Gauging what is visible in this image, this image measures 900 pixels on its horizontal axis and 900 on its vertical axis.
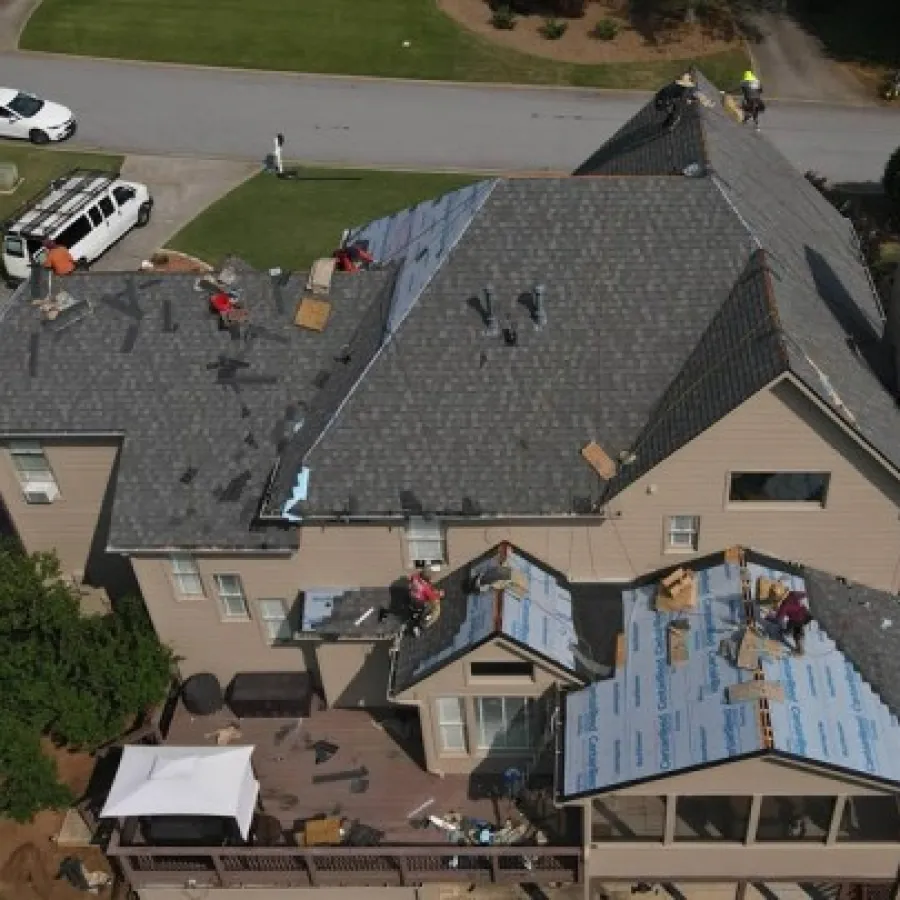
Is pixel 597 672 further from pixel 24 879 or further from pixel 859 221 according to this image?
pixel 859 221

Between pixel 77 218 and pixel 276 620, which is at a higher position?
pixel 276 620

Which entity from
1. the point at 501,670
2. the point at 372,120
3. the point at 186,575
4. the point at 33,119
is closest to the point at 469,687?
the point at 501,670

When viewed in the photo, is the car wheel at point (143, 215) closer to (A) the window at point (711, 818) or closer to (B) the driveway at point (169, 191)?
(B) the driveway at point (169, 191)

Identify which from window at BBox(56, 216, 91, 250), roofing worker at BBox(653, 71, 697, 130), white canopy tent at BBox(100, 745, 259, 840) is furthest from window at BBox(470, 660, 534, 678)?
window at BBox(56, 216, 91, 250)

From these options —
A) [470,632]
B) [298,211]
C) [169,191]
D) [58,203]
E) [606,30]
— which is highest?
[606,30]

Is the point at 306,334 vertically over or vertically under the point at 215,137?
over

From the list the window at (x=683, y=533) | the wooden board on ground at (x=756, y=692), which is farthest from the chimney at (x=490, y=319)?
the wooden board on ground at (x=756, y=692)

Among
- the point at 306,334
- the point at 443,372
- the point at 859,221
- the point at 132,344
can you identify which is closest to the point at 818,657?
the point at 443,372

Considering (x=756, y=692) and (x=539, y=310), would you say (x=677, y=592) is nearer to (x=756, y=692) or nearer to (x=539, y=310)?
(x=756, y=692)
